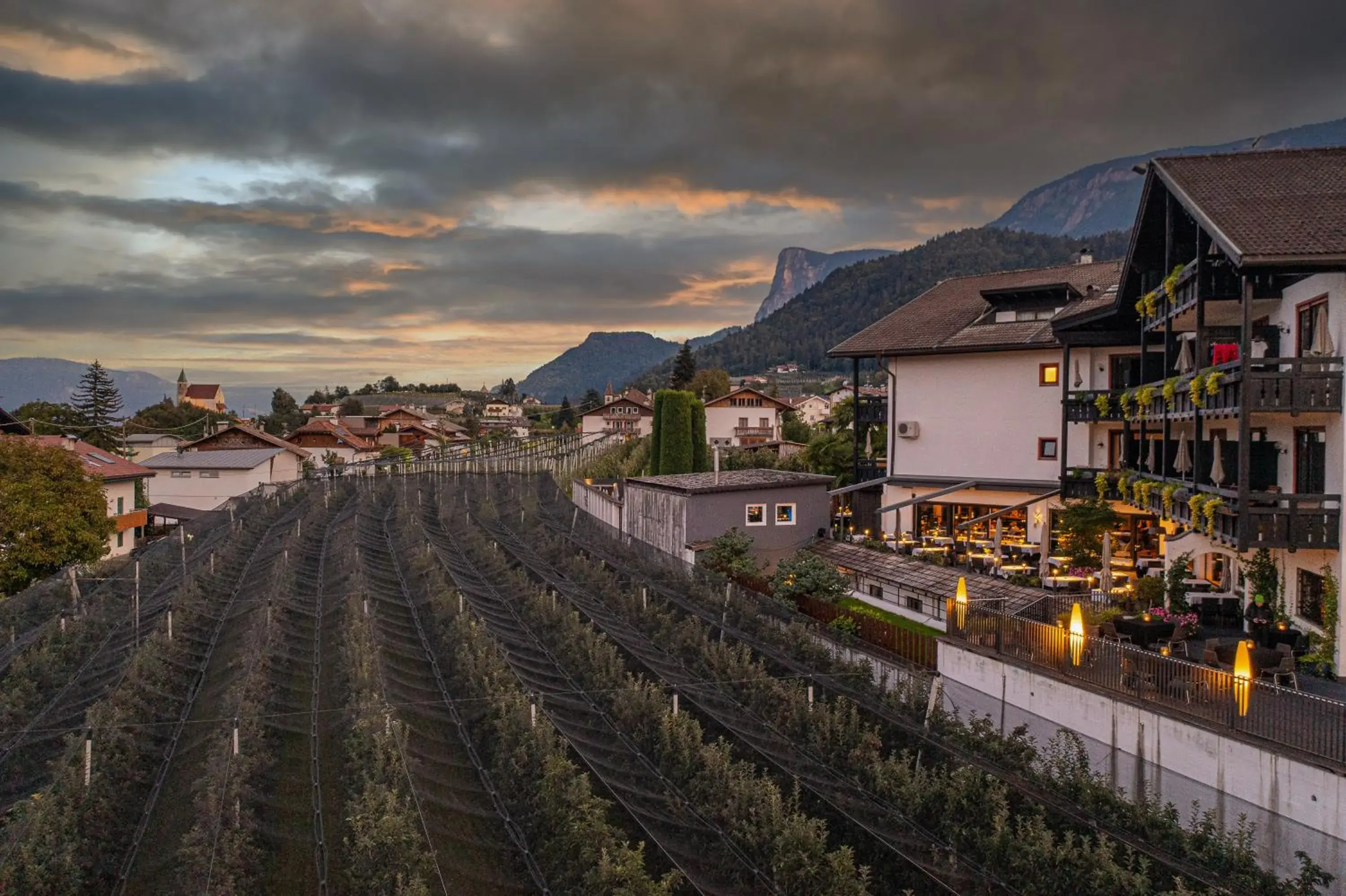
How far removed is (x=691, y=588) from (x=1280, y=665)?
11961 mm

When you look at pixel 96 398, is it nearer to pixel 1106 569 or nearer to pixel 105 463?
pixel 105 463

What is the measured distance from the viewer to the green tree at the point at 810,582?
2159 cm

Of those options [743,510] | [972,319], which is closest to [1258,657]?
[743,510]

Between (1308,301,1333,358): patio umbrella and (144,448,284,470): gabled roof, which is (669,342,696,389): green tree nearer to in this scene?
(144,448,284,470): gabled roof

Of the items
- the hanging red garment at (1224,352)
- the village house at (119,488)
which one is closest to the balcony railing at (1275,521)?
the hanging red garment at (1224,352)

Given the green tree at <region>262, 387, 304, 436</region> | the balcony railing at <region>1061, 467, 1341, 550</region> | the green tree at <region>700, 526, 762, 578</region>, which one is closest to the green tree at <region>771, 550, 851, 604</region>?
the green tree at <region>700, 526, 762, 578</region>

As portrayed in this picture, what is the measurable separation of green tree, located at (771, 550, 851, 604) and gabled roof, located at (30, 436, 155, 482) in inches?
1373

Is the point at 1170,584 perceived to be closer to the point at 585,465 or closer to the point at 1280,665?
the point at 1280,665

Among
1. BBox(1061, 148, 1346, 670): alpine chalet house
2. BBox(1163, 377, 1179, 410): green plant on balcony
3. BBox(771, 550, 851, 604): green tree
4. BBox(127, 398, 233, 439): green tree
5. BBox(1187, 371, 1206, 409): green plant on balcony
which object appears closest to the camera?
BBox(1061, 148, 1346, 670): alpine chalet house

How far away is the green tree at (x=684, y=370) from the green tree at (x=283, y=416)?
47558mm

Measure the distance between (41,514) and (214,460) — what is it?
26945mm

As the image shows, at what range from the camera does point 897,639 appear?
57.6 feet

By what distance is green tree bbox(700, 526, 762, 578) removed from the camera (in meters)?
25.6

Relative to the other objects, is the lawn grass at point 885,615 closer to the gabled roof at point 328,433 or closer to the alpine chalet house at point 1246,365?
the alpine chalet house at point 1246,365
